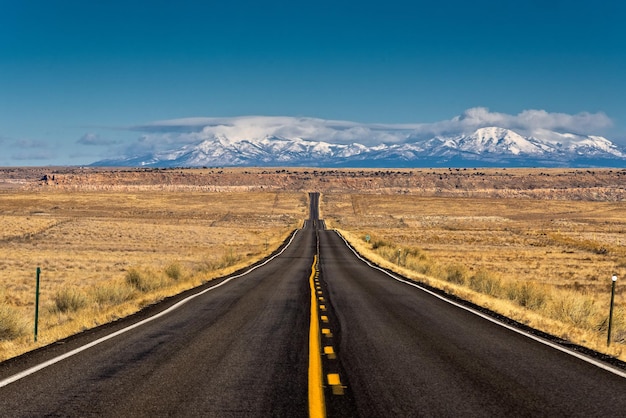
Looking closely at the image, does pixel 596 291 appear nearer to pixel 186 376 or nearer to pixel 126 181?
pixel 186 376

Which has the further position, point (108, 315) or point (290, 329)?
point (108, 315)

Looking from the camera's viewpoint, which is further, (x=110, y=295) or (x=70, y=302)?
(x=110, y=295)

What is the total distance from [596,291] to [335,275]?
12.5m

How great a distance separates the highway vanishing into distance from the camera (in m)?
6.12

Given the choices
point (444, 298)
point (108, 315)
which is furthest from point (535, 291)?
point (108, 315)

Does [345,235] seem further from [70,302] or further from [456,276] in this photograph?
[70,302]

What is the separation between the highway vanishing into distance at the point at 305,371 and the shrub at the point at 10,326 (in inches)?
81.9

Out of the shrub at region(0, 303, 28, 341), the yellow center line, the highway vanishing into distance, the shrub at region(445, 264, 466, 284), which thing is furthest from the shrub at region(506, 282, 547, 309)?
the shrub at region(0, 303, 28, 341)

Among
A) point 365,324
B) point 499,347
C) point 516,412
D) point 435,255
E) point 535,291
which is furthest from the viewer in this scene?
point 435,255

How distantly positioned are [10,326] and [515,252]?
46.7 metres

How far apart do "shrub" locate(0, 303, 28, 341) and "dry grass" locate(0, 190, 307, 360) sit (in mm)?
20

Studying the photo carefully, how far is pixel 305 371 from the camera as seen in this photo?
25.1 feet

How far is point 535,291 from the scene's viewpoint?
18.8 metres

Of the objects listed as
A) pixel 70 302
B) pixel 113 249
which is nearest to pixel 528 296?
pixel 70 302
